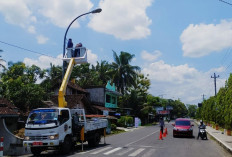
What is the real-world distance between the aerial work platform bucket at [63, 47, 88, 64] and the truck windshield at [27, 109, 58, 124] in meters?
4.48

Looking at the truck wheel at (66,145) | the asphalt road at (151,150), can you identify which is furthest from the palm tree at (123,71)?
the truck wheel at (66,145)

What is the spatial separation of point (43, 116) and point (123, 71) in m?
43.5

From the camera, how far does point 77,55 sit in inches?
638

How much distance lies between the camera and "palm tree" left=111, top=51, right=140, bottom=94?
54.8 meters

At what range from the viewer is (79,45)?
1639 cm

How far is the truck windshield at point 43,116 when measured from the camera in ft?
39.2

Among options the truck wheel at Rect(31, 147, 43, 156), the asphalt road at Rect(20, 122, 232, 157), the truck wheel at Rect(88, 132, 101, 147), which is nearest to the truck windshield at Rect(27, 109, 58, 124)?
the truck wheel at Rect(31, 147, 43, 156)

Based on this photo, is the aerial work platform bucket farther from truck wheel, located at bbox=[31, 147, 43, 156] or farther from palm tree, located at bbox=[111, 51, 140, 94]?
palm tree, located at bbox=[111, 51, 140, 94]

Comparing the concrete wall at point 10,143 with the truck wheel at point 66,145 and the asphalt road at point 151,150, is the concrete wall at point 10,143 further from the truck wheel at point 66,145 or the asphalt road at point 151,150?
the truck wheel at point 66,145

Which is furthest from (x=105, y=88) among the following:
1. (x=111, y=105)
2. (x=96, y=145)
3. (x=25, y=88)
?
(x=96, y=145)

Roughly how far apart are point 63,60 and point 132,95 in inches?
1521

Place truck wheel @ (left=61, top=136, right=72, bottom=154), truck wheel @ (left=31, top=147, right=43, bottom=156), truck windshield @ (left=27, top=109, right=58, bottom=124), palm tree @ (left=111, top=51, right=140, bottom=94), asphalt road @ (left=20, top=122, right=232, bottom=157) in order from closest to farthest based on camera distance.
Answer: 1. truck windshield @ (left=27, top=109, right=58, bottom=124)
2. truck wheel @ (left=61, top=136, right=72, bottom=154)
3. truck wheel @ (left=31, top=147, right=43, bottom=156)
4. asphalt road @ (left=20, top=122, right=232, bottom=157)
5. palm tree @ (left=111, top=51, right=140, bottom=94)

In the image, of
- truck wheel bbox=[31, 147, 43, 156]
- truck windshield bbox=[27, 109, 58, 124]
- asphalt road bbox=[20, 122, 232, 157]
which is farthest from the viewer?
asphalt road bbox=[20, 122, 232, 157]

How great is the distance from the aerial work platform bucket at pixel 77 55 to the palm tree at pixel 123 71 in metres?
38.0
